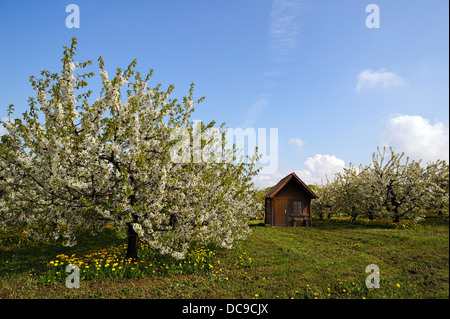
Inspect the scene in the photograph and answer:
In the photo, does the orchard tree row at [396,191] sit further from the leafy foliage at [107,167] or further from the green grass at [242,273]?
the leafy foliage at [107,167]

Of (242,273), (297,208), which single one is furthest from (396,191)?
(242,273)

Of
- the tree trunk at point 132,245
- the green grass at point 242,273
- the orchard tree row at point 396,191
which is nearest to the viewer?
the green grass at point 242,273

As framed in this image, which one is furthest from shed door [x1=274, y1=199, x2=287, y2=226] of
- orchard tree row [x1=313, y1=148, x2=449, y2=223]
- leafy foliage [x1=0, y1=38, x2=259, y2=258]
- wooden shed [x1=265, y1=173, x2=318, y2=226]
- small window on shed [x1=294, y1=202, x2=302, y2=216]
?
leafy foliage [x1=0, y1=38, x2=259, y2=258]

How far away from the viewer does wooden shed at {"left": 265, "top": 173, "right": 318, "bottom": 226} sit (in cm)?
2483

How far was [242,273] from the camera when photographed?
31.1 feet

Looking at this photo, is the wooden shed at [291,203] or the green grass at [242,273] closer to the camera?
the green grass at [242,273]

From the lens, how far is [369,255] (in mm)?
12172

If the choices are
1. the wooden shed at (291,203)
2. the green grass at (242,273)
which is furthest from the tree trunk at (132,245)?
the wooden shed at (291,203)

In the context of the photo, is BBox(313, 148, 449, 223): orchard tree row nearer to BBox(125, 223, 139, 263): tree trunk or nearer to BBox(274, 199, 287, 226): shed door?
BBox(274, 199, 287, 226): shed door

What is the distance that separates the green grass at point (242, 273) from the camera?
7.57m

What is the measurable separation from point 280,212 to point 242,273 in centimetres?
1636
